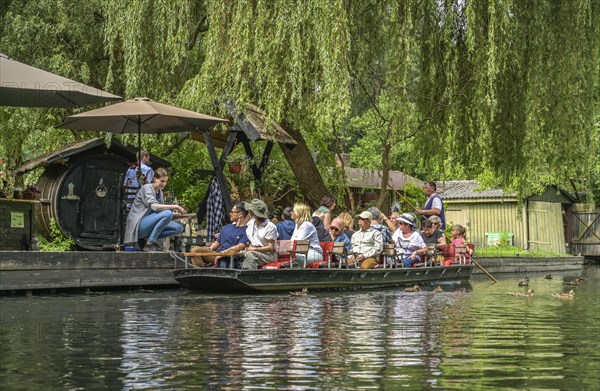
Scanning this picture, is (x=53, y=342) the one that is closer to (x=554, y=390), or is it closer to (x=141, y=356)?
(x=141, y=356)

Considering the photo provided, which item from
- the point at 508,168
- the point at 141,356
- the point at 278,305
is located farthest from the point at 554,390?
the point at 508,168

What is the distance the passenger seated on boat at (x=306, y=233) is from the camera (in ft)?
54.2

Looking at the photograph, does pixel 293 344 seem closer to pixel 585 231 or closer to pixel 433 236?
pixel 433 236

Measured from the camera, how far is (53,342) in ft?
28.3

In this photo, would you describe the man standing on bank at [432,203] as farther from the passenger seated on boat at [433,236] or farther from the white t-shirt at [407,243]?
the white t-shirt at [407,243]

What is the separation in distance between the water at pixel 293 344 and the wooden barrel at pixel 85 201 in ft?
12.5

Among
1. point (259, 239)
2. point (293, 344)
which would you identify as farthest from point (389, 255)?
point (293, 344)

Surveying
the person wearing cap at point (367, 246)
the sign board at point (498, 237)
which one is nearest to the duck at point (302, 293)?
the person wearing cap at point (367, 246)

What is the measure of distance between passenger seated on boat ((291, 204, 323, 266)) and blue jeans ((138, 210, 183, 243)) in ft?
6.80

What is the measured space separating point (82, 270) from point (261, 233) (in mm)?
2834

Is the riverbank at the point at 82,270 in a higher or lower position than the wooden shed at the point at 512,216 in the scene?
lower

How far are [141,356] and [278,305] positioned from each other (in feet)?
19.1

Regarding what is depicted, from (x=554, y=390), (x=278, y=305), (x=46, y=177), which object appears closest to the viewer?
(x=554, y=390)

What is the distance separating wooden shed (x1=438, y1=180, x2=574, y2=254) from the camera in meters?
40.2
